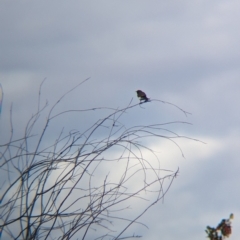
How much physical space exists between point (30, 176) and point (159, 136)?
4.57ft

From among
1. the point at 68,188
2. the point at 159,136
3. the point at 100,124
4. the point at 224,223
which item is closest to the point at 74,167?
the point at 68,188

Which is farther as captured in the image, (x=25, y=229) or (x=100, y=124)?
(x=100, y=124)

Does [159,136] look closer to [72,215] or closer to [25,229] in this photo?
[72,215]

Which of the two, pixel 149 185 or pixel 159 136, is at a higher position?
pixel 159 136

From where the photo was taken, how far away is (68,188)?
543 centimetres

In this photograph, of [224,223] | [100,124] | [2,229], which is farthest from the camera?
[224,223]

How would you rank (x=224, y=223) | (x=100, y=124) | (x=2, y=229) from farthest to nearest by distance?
(x=224, y=223) → (x=100, y=124) → (x=2, y=229)

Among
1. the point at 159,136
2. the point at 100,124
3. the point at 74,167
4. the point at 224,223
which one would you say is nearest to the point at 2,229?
the point at 74,167

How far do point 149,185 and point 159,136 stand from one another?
0.53 metres

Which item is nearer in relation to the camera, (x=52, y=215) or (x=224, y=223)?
(x=52, y=215)

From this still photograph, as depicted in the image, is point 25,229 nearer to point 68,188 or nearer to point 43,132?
point 68,188

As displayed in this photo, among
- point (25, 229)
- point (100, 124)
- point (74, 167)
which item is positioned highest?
point (100, 124)

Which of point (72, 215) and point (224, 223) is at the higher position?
point (224, 223)

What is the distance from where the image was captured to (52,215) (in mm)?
5316
